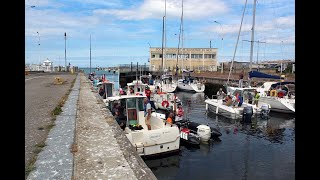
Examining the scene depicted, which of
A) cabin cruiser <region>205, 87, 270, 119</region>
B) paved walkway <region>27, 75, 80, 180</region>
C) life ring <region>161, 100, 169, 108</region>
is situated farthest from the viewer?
life ring <region>161, 100, 169, 108</region>

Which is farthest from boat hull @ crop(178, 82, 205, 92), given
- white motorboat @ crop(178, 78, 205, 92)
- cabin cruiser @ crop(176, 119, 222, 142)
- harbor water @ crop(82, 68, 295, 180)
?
cabin cruiser @ crop(176, 119, 222, 142)

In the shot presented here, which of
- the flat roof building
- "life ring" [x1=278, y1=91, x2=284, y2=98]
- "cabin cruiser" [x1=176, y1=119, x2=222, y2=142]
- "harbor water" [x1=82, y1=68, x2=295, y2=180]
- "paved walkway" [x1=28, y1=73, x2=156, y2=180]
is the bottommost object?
"harbor water" [x1=82, y1=68, x2=295, y2=180]

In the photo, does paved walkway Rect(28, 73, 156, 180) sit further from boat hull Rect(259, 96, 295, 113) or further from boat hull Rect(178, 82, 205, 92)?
boat hull Rect(178, 82, 205, 92)

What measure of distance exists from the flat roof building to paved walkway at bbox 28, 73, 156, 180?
7633cm

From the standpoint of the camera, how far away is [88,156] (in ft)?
26.0

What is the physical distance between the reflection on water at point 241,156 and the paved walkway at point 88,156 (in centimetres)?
446

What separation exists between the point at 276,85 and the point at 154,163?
84.5ft

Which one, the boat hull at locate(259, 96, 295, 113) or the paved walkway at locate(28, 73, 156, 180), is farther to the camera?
the boat hull at locate(259, 96, 295, 113)

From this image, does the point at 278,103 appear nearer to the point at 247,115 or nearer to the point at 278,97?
the point at 278,97

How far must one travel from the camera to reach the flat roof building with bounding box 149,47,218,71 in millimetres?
88688

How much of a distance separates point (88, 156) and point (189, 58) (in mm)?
85013

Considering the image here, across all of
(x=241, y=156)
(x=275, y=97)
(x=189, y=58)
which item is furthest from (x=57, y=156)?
(x=189, y=58)

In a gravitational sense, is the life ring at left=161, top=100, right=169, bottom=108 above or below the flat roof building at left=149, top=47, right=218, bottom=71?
below
